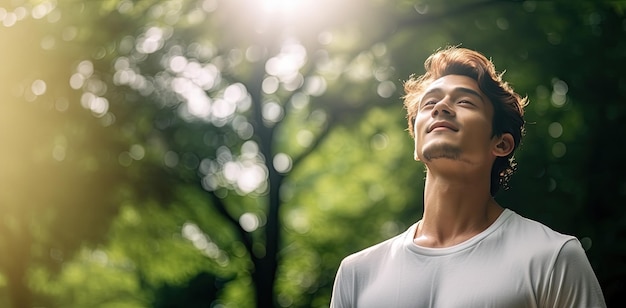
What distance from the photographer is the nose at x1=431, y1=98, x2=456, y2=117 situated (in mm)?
2855

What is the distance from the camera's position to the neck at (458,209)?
2865 mm

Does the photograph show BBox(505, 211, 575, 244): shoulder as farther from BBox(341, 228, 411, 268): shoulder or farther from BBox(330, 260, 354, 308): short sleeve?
BBox(330, 260, 354, 308): short sleeve

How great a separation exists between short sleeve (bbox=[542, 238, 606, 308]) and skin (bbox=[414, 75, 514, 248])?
35 centimetres

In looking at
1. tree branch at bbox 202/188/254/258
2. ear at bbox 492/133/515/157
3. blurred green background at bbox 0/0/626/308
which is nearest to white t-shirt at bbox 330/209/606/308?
ear at bbox 492/133/515/157

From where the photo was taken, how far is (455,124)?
2.85 metres

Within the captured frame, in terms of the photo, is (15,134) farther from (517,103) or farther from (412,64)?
(517,103)

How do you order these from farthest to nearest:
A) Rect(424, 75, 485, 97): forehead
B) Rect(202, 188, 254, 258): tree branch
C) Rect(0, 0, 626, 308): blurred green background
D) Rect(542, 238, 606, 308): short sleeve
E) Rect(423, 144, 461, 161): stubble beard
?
Rect(202, 188, 254, 258): tree branch → Rect(0, 0, 626, 308): blurred green background → Rect(424, 75, 485, 97): forehead → Rect(423, 144, 461, 161): stubble beard → Rect(542, 238, 606, 308): short sleeve

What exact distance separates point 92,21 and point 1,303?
578 centimetres

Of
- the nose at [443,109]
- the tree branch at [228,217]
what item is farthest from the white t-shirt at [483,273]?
the tree branch at [228,217]

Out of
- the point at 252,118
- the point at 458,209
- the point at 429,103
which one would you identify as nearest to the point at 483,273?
the point at 458,209

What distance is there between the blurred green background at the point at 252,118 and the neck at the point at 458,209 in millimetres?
8698

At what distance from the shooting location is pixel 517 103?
3057 millimetres

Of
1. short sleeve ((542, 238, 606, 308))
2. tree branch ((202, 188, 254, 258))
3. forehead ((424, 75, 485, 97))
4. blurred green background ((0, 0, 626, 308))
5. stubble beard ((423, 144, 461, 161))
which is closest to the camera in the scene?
short sleeve ((542, 238, 606, 308))

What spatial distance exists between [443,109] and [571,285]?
68 cm
